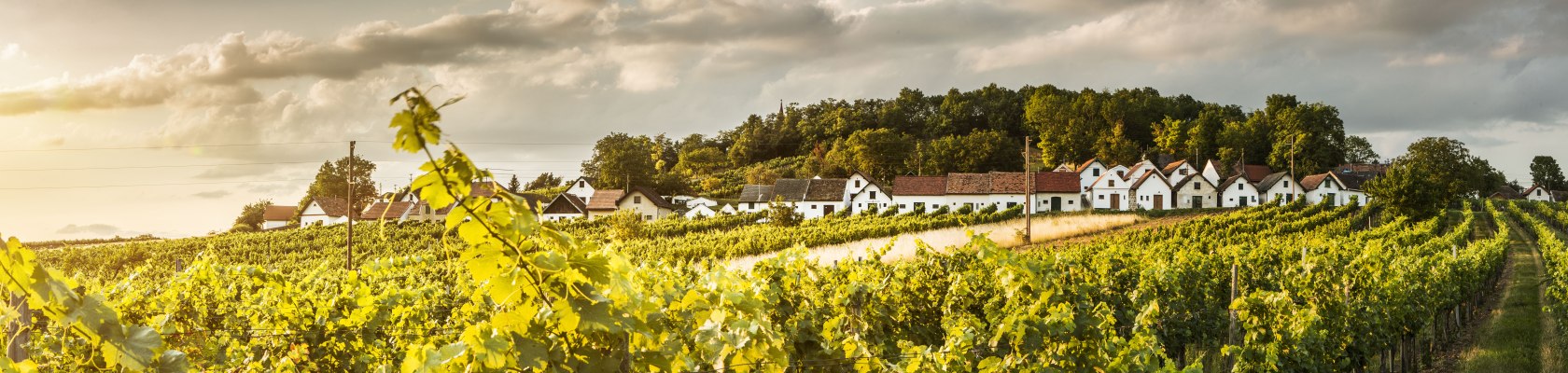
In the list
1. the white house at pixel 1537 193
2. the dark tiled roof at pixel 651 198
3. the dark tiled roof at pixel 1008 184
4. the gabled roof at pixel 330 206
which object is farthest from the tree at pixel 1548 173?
the gabled roof at pixel 330 206

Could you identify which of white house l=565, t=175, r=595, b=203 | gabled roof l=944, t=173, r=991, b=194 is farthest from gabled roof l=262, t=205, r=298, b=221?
gabled roof l=944, t=173, r=991, b=194

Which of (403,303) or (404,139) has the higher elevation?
(404,139)

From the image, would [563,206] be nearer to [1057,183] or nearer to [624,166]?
[624,166]

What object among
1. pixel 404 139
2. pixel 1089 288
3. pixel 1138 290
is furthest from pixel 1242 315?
pixel 404 139

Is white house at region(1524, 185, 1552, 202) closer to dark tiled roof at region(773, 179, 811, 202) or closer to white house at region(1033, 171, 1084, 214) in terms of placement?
white house at region(1033, 171, 1084, 214)

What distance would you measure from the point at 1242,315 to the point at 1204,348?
4.95 meters

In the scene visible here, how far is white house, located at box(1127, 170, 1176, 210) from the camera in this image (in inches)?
2148

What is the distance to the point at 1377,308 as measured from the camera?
10531 millimetres

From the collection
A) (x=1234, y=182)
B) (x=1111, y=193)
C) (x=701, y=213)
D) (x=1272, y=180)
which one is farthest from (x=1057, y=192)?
(x=701, y=213)

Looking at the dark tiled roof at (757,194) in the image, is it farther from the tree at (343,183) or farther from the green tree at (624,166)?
the tree at (343,183)

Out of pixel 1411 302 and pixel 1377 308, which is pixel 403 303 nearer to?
pixel 1377 308

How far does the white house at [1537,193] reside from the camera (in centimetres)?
9505

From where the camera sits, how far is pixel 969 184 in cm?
5544

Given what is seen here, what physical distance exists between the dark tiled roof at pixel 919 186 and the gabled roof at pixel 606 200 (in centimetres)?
1995
